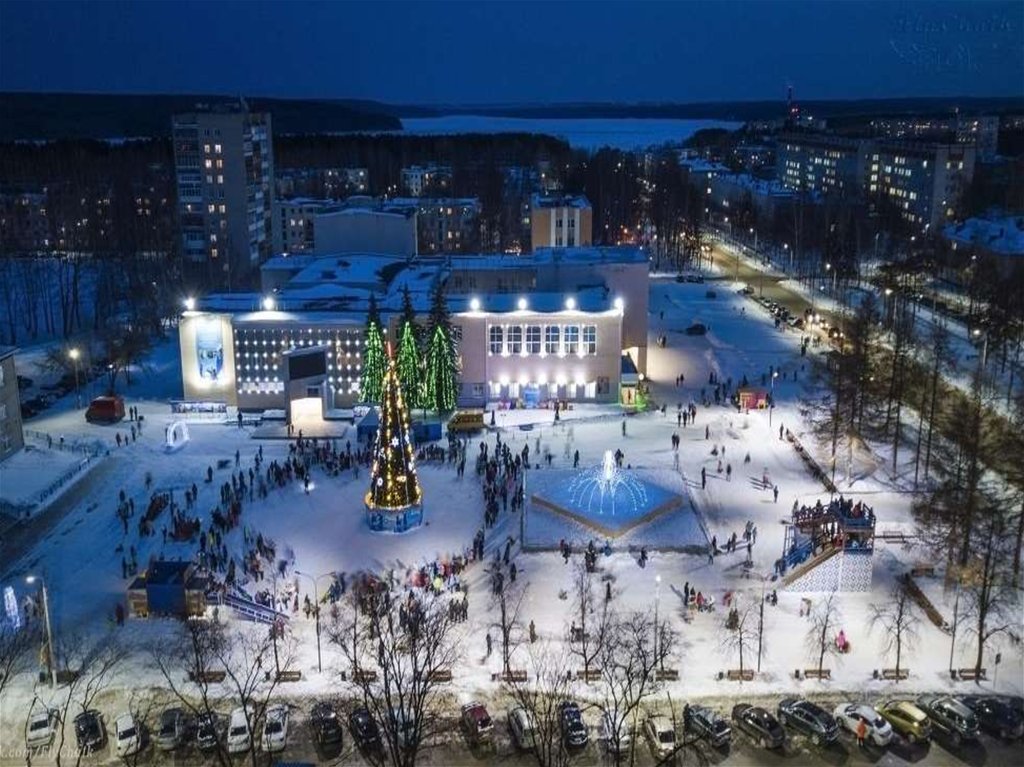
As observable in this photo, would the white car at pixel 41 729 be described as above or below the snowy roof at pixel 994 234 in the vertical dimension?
below

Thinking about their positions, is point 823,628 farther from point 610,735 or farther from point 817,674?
point 610,735

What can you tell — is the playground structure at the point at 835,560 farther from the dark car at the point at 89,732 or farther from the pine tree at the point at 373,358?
the pine tree at the point at 373,358

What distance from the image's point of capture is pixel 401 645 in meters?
19.1

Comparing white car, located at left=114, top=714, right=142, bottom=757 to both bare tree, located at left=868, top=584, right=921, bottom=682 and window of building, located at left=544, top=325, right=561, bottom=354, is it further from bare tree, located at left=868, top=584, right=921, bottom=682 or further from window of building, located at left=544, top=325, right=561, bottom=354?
window of building, located at left=544, top=325, right=561, bottom=354

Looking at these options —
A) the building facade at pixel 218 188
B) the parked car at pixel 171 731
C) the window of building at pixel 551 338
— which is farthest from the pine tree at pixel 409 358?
the building facade at pixel 218 188

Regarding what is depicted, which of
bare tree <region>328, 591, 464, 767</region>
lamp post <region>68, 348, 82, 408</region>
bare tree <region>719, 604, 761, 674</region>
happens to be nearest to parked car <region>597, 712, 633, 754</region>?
bare tree <region>328, 591, 464, 767</region>

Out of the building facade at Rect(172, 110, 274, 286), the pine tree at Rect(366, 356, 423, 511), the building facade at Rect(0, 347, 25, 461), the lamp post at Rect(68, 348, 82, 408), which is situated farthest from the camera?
the building facade at Rect(172, 110, 274, 286)

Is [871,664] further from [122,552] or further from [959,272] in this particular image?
[959,272]

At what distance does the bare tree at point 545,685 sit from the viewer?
55.9ft

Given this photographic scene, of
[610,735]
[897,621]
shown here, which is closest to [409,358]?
[610,735]

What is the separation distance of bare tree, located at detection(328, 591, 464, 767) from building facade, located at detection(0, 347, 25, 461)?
15420 millimetres

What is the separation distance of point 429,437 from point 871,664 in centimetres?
1792

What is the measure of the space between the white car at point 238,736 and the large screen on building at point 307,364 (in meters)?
19.7

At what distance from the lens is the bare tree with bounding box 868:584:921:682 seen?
1967 centimetres
